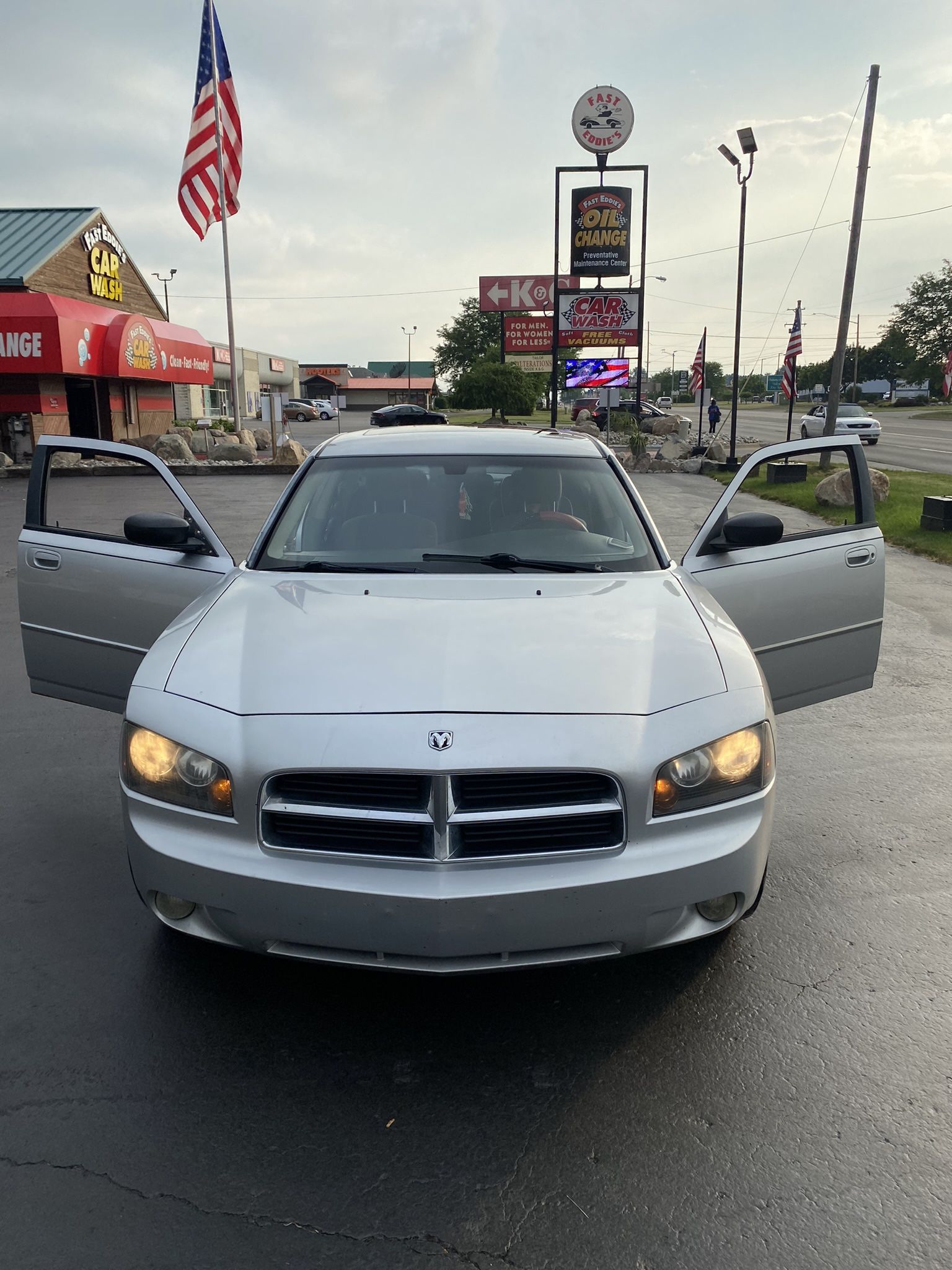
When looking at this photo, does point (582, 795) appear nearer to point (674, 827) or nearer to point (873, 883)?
point (674, 827)

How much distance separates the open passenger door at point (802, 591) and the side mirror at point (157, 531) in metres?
2.10

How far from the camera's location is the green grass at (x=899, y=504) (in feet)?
39.1

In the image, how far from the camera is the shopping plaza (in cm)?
2406

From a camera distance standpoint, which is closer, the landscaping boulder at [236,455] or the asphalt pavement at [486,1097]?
the asphalt pavement at [486,1097]

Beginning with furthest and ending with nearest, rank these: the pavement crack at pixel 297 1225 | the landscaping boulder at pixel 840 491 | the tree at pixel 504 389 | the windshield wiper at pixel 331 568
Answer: the tree at pixel 504 389 < the landscaping boulder at pixel 840 491 < the windshield wiper at pixel 331 568 < the pavement crack at pixel 297 1225

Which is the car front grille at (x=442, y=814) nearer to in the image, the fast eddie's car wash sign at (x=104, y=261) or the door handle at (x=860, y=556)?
the door handle at (x=860, y=556)

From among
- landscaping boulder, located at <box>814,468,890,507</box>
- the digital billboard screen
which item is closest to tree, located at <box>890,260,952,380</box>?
the digital billboard screen

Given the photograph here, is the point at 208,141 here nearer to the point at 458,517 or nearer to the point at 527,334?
the point at 458,517

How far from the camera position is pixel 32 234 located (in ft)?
89.9

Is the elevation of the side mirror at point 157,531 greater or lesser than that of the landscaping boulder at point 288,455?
greater

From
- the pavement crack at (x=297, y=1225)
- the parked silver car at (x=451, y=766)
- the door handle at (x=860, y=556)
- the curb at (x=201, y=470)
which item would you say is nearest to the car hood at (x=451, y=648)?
the parked silver car at (x=451, y=766)

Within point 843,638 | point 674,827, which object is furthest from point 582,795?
point 843,638

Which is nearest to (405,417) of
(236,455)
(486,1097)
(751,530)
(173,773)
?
(236,455)

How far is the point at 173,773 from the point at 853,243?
1971 cm
